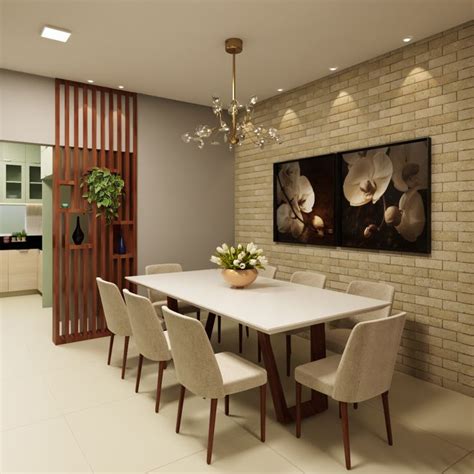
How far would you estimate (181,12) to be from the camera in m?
3.06

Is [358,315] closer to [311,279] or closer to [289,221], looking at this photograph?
[311,279]

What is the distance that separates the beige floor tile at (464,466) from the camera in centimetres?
230

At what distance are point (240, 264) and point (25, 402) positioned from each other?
6.57 feet

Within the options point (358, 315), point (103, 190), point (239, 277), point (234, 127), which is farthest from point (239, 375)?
point (103, 190)

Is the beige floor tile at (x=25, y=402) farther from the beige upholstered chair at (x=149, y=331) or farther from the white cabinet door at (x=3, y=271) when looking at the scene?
the white cabinet door at (x=3, y=271)

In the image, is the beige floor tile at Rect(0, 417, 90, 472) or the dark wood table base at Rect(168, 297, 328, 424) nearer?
the beige floor tile at Rect(0, 417, 90, 472)

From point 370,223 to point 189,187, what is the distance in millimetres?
2587

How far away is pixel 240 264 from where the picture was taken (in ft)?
11.4

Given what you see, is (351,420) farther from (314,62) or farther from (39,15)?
(39,15)

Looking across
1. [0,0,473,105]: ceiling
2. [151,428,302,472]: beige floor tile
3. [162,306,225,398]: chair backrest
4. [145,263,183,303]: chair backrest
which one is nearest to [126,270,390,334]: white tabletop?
Result: [162,306,225,398]: chair backrest

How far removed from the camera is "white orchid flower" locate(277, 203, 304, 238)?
4875mm

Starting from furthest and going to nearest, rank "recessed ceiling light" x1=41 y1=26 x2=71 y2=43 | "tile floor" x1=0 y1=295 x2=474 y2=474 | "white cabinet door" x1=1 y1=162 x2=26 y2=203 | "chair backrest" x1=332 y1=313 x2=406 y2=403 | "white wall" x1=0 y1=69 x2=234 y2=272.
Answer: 1. "white cabinet door" x1=1 y1=162 x2=26 y2=203
2. "white wall" x1=0 y1=69 x2=234 y2=272
3. "recessed ceiling light" x1=41 y1=26 x2=71 y2=43
4. "tile floor" x1=0 y1=295 x2=474 y2=474
5. "chair backrest" x1=332 y1=313 x2=406 y2=403

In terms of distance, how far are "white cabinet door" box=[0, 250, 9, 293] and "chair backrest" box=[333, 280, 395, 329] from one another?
5.91 metres

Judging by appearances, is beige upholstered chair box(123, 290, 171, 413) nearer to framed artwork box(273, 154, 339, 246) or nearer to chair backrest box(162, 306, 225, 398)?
chair backrest box(162, 306, 225, 398)
